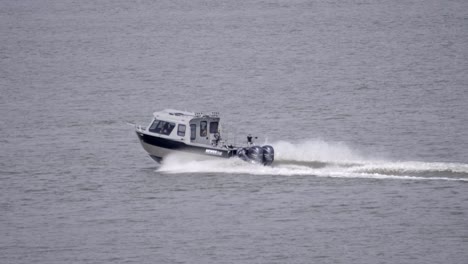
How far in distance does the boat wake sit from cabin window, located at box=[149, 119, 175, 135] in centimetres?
132

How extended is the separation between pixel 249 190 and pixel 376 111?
85.2 ft

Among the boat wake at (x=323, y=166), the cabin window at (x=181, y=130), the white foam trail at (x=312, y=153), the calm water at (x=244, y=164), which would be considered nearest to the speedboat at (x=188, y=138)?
the cabin window at (x=181, y=130)

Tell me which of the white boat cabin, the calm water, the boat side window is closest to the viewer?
the calm water

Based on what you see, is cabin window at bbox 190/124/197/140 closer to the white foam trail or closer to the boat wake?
the boat wake

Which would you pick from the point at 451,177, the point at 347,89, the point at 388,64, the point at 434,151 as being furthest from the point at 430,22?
the point at 451,177

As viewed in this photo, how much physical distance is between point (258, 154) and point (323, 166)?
10.8ft

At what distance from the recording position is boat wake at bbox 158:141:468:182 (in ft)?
162

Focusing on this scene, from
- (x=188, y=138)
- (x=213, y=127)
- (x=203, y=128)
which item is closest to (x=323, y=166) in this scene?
(x=213, y=127)

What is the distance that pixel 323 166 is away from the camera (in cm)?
5200

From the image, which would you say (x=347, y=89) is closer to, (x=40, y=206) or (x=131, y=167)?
(x=131, y=167)

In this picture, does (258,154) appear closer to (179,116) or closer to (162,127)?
(179,116)

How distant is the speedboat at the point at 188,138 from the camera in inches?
2042

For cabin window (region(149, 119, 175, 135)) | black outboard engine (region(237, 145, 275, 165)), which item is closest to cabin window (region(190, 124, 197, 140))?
cabin window (region(149, 119, 175, 135))

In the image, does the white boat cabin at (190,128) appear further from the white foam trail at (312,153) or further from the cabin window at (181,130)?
the white foam trail at (312,153)
